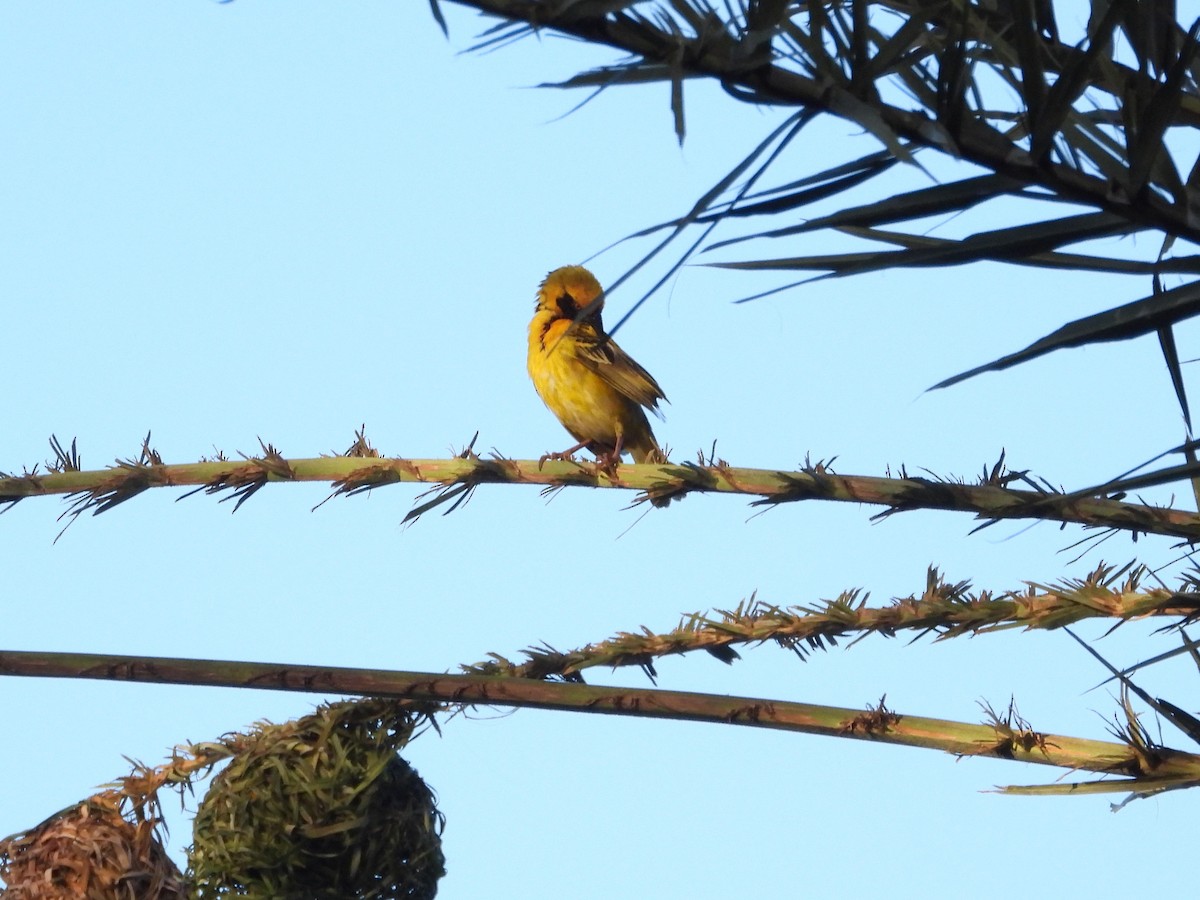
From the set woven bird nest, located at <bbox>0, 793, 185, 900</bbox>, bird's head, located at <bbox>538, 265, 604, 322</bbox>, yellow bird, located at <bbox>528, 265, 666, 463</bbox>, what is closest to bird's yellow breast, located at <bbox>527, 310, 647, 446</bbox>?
yellow bird, located at <bbox>528, 265, 666, 463</bbox>

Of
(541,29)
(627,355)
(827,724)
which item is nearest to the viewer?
(541,29)

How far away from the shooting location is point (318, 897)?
8.70ft

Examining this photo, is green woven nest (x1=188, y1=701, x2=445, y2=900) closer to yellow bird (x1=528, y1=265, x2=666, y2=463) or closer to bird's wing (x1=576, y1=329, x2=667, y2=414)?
yellow bird (x1=528, y1=265, x2=666, y2=463)

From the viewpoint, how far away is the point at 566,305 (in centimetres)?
604

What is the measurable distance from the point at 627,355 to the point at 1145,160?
14.3ft

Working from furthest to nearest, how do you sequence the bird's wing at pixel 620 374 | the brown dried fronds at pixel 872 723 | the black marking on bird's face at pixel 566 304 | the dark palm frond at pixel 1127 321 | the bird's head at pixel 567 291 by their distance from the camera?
the bird's head at pixel 567 291, the black marking on bird's face at pixel 566 304, the bird's wing at pixel 620 374, the brown dried fronds at pixel 872 723, the dark palm frond at pixel 1127 321

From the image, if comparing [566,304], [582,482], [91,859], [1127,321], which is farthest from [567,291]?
[1127,321]

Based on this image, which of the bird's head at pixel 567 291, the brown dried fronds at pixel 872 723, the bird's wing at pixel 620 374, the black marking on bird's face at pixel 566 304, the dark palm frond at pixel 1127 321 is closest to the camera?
the dark palm frond at pixel 1127 321

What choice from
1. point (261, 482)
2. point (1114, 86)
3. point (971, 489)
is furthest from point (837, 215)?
point (261, 482)

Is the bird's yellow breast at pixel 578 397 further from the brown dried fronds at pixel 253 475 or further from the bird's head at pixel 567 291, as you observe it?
the brown dried fronds at pixel 253 475

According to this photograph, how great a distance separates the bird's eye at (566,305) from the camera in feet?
19.5

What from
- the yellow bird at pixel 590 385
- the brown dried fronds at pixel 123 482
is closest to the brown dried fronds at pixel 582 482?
the brown dried fronds at pixel 123 482

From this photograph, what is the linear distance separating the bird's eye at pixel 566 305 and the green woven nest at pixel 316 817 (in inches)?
135

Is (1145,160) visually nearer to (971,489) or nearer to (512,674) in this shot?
(971,489)
